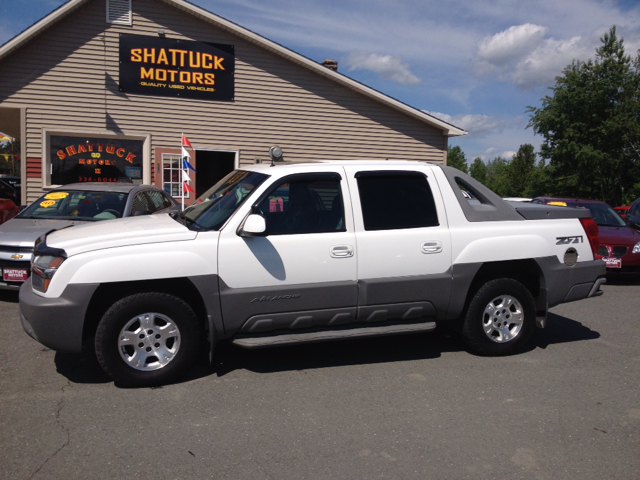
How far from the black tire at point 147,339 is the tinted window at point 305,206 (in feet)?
3.48

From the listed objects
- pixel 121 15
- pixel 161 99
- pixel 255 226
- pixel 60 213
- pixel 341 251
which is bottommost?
pixel 341 251

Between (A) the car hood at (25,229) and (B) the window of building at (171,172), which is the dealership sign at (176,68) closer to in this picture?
(B) the window of building at (171,172)

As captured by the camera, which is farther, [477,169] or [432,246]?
[477,169]

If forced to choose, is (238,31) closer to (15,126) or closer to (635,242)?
(15,126)

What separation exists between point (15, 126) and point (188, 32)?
23.5ft

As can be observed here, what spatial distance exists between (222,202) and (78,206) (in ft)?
14.2

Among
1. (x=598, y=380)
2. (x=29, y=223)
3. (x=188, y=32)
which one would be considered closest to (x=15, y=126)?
(x=188, y=32)

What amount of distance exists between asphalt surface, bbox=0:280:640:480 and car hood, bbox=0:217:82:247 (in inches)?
69.2

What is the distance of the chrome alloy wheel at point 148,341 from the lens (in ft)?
14.4

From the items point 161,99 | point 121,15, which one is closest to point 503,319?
point 161,99

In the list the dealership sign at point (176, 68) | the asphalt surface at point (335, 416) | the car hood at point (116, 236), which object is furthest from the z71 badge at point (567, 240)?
the dealership sign at point (176, 68)

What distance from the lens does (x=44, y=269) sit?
14.4ft

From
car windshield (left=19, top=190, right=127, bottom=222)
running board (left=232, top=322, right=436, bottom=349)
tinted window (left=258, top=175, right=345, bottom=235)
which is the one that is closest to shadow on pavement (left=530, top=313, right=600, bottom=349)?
running board (left=232, top=322, right=436, bottom=349)

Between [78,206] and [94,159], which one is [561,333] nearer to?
[78,206]
